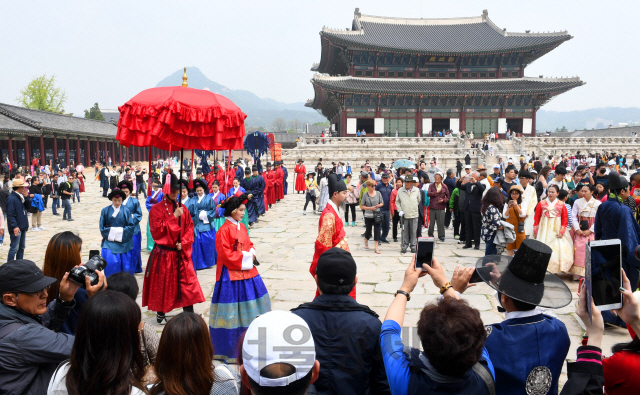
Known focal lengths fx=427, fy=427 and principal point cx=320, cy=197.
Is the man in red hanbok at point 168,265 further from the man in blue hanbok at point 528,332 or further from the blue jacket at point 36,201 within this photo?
the blue jacket at point 36,201

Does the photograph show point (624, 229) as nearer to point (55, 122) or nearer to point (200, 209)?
point (200, 209)

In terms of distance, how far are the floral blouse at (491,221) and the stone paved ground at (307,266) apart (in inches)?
25.9

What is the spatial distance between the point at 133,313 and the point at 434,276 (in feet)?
4.58

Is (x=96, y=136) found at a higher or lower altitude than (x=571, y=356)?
higher

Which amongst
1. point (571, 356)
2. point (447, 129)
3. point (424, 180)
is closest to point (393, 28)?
point (447, 129)

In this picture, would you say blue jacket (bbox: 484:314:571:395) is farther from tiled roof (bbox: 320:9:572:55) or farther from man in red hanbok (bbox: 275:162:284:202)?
tiled roof (bbox: 320:9:572:55)

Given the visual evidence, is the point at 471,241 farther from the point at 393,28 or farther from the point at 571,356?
the point at 393,28

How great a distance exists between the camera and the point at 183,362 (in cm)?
173

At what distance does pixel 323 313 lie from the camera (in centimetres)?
207

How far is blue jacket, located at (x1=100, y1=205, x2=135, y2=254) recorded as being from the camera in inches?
226

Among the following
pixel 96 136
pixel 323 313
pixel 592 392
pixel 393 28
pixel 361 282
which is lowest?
pixel 361 282

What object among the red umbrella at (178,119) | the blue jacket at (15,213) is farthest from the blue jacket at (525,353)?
the blue jacket at (15,213)

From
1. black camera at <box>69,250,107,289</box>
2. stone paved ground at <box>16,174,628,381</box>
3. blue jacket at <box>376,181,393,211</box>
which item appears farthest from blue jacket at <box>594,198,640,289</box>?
black camera at <box>69,250,107,289</box>

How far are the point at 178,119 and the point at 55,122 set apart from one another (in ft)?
96.6
